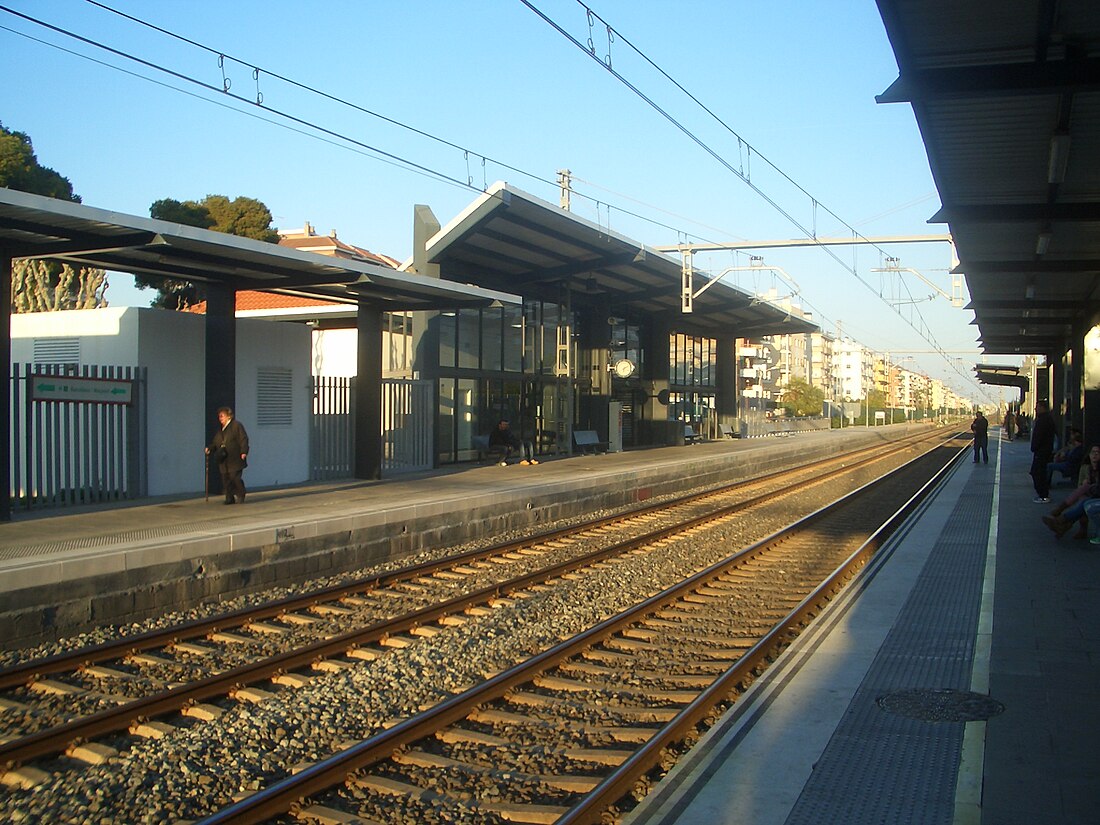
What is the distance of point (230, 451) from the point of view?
585 inches

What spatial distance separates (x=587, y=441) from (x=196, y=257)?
19.2 m

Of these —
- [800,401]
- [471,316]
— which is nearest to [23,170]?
[471,316]

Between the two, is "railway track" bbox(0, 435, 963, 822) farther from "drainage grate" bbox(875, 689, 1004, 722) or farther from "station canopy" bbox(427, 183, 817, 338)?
"station canopy" bbox(427, 183, 817, 338)

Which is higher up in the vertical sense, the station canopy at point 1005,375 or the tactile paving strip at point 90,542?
the station canopy at point 1005,375

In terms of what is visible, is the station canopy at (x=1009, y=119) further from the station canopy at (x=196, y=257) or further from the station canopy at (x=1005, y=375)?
the station canopy at (x=1005, y=375)

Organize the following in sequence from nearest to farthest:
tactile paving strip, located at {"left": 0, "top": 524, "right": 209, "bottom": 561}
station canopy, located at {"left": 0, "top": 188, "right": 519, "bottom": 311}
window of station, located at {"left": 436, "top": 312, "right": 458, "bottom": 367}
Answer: tactile paving strip, located at {"left": 0, "top": 524, "right": 209, "bottom": 561}, station canopy, located at {"left": 0, "top": 188, "right": 519, "bottom": 311}, window of station, located at {"left": 436, "top": 312, "right": 458, "bottom": 367}

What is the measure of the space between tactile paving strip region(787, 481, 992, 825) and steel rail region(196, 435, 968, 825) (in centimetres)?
96

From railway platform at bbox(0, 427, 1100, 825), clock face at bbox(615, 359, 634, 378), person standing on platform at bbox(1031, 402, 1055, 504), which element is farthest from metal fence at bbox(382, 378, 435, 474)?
person standing on platform at bbox(1031, 402, 1055, 504)

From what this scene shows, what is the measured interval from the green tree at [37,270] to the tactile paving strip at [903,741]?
29.4 meters

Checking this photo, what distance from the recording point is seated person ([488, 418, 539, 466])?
2608 centimetres

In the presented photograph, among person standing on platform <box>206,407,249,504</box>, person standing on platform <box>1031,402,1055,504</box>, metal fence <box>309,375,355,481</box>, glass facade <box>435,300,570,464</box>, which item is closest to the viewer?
person standing on platform <box>206,407,249,504</box>

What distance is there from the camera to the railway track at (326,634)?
6.04m

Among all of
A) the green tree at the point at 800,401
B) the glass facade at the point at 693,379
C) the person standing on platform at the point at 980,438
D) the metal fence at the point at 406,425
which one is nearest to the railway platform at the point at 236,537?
the metal fence at the point at 406,425

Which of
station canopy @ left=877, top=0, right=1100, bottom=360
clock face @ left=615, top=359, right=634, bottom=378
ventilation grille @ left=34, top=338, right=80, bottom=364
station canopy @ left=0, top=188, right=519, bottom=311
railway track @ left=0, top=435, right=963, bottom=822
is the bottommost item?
railway track @ left=0, top=435, right=963, bottom=822
